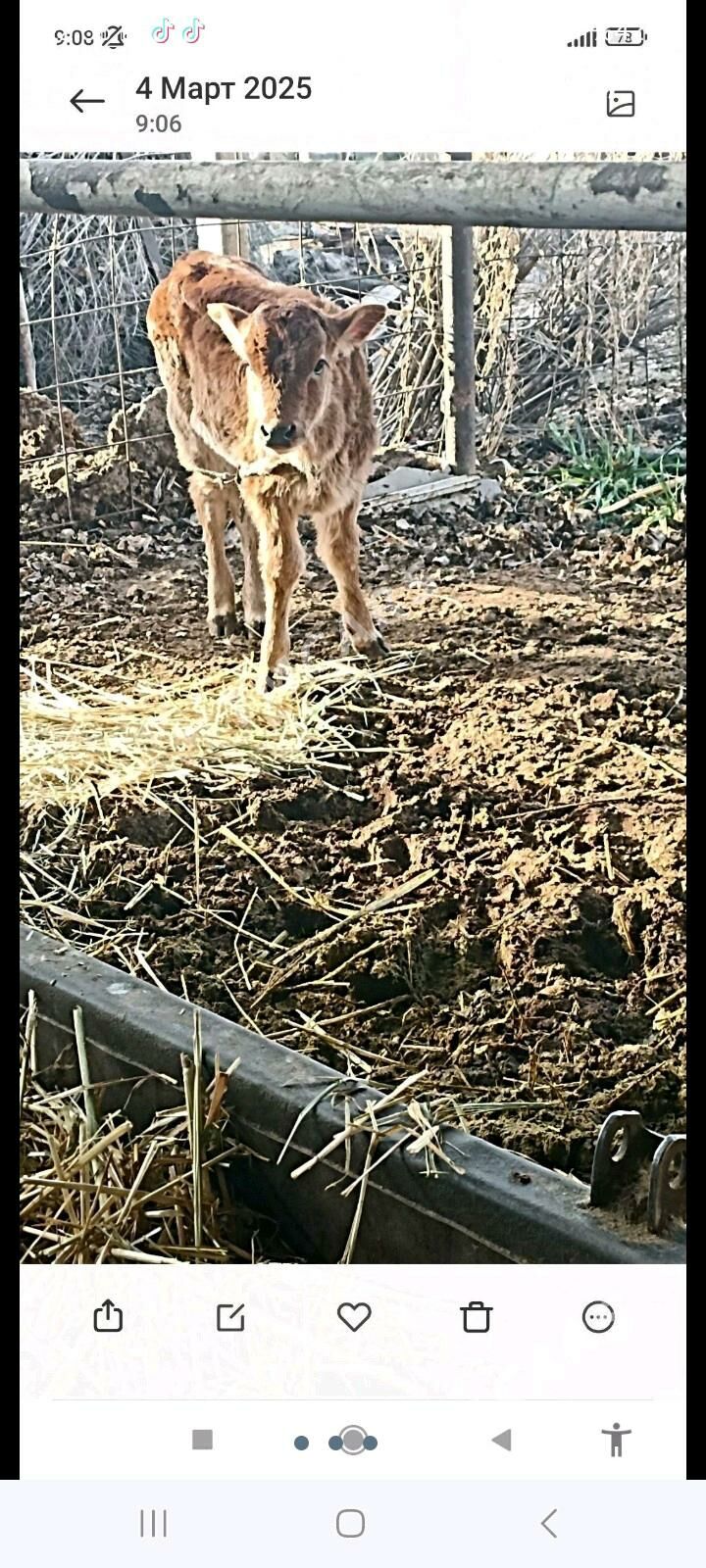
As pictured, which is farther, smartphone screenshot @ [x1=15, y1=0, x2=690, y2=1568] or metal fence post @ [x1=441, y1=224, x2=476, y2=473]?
metal fence post @ [x1=441, y1=224, x2=476, y2=473]

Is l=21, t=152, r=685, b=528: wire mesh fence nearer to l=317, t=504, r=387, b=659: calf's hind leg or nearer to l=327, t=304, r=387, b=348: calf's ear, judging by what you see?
l=327, t=304, r=387, b=348: calf's ear

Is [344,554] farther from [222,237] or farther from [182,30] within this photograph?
[182,30]

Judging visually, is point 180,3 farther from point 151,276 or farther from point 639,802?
point 639,802

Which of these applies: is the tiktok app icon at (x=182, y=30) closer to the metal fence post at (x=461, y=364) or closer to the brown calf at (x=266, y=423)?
the brown calf at (x=266, y=423)

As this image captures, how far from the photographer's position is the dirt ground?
2.68 m

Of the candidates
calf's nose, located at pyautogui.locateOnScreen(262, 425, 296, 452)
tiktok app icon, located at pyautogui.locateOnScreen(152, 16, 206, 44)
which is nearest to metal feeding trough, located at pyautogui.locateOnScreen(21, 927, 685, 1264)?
calf's nose, located at pyautogui.locateOnScreen(262, 425, 296, 452)

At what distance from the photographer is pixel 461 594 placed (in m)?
3.36
